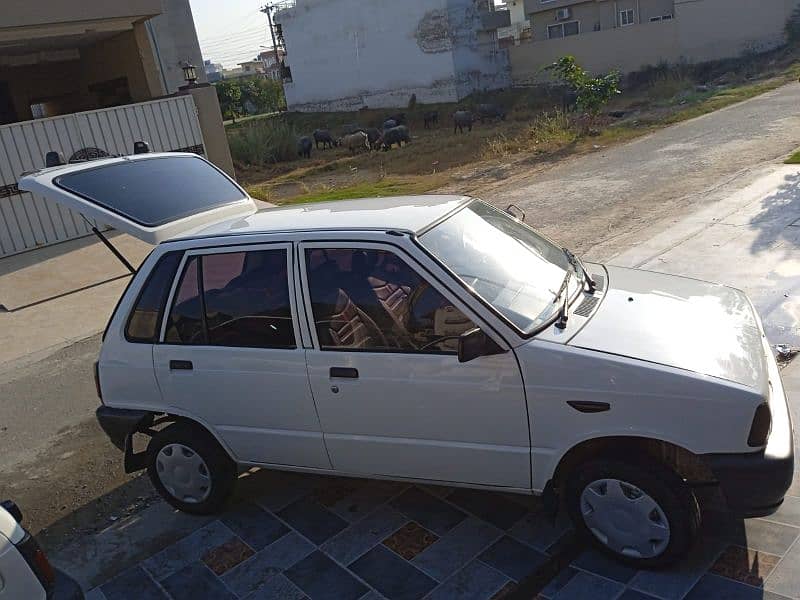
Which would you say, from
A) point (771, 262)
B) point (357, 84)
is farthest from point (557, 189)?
point (357, 84)

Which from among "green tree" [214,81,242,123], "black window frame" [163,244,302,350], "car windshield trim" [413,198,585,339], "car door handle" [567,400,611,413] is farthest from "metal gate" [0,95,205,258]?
"green tree" [214,81,242,123]

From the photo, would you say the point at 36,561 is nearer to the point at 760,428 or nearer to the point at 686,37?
the point at 760,428

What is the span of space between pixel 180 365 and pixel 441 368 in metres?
1.64

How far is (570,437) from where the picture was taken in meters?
3.38

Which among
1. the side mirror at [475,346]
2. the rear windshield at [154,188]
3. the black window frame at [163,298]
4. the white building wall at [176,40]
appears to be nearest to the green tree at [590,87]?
the white building wall at [176,40]

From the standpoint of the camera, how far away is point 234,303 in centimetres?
412

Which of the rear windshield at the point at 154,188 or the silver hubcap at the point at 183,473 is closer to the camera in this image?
the silver hubcap at the point at 183,473

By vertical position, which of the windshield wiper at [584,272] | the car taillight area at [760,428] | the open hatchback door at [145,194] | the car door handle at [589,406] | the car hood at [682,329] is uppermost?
the open hatchback door at [145,194]

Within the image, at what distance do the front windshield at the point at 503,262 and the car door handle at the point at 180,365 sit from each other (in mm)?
1572

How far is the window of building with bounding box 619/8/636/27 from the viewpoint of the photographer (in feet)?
146

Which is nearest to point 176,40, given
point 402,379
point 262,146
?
point 262,146

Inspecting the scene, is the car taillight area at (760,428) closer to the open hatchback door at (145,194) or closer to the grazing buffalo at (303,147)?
the open hatchback door at (145,194)

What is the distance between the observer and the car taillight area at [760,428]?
10.2ft

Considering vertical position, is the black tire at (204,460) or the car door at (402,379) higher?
the car door at (402,379)
